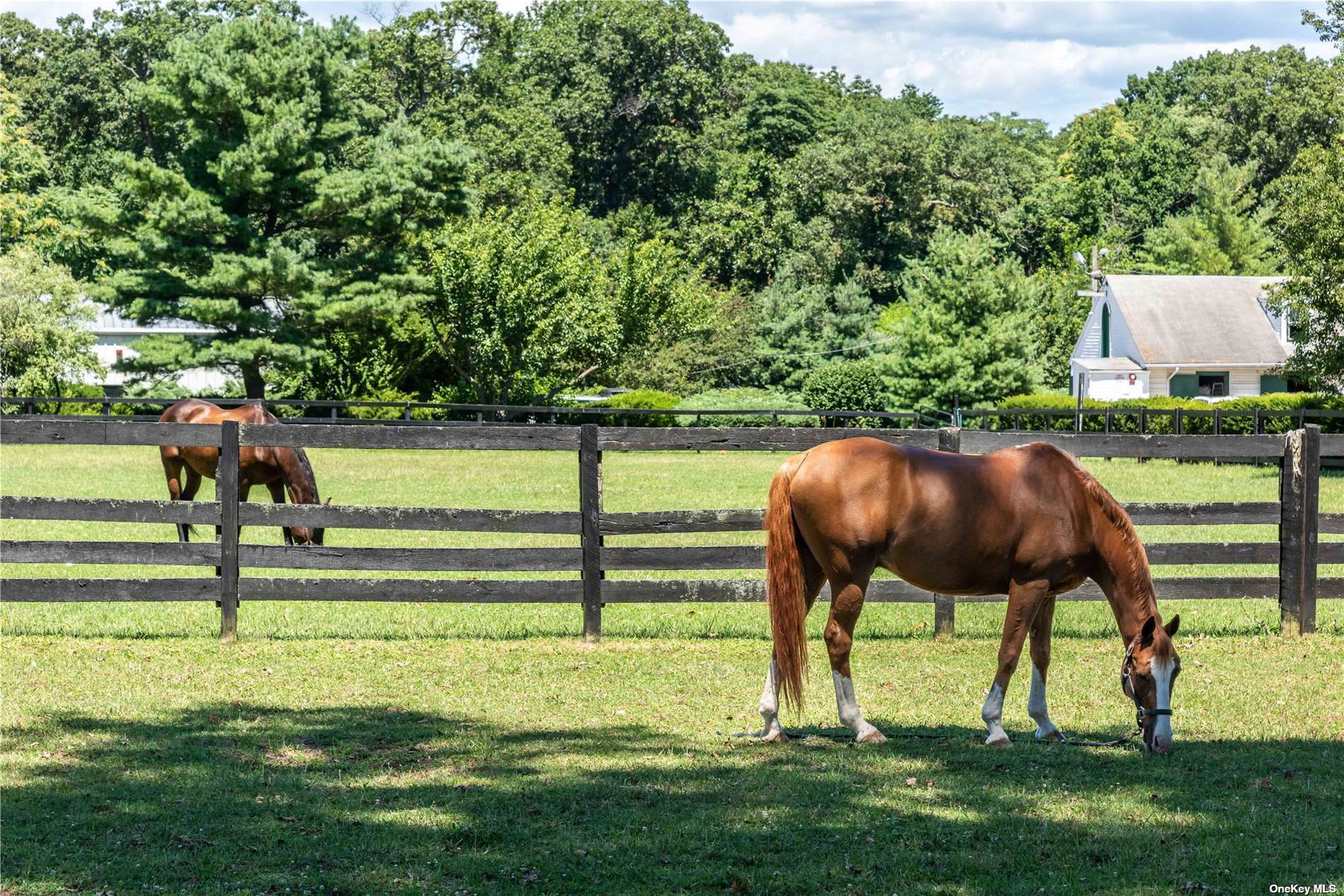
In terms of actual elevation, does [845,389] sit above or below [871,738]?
above

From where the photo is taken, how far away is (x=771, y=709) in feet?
22.0

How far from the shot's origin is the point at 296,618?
35.2ft

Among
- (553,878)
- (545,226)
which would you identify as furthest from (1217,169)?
(553,878)

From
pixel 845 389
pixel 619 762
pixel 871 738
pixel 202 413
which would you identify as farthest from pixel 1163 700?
pixel 845 389

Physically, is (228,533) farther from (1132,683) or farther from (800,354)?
(800,354)

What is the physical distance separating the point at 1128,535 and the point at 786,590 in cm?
185

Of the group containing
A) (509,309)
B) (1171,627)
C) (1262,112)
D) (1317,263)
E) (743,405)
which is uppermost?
(1262,112)

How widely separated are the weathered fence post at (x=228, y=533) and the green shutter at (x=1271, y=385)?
137 ft

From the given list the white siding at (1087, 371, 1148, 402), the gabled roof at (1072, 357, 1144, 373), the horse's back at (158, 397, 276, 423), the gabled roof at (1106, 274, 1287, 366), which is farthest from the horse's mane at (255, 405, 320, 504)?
the gabled roof at (1072, 357, 1144, 373)

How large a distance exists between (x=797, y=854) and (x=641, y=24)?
221 feet

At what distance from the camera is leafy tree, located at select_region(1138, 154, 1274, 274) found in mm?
58062

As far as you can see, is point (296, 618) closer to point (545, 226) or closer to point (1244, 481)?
point (1244, 481)

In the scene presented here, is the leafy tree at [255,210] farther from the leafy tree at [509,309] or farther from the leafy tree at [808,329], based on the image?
the leafy tree at [808,329]

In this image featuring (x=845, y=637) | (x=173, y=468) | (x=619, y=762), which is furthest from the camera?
(x=173, y=468)
